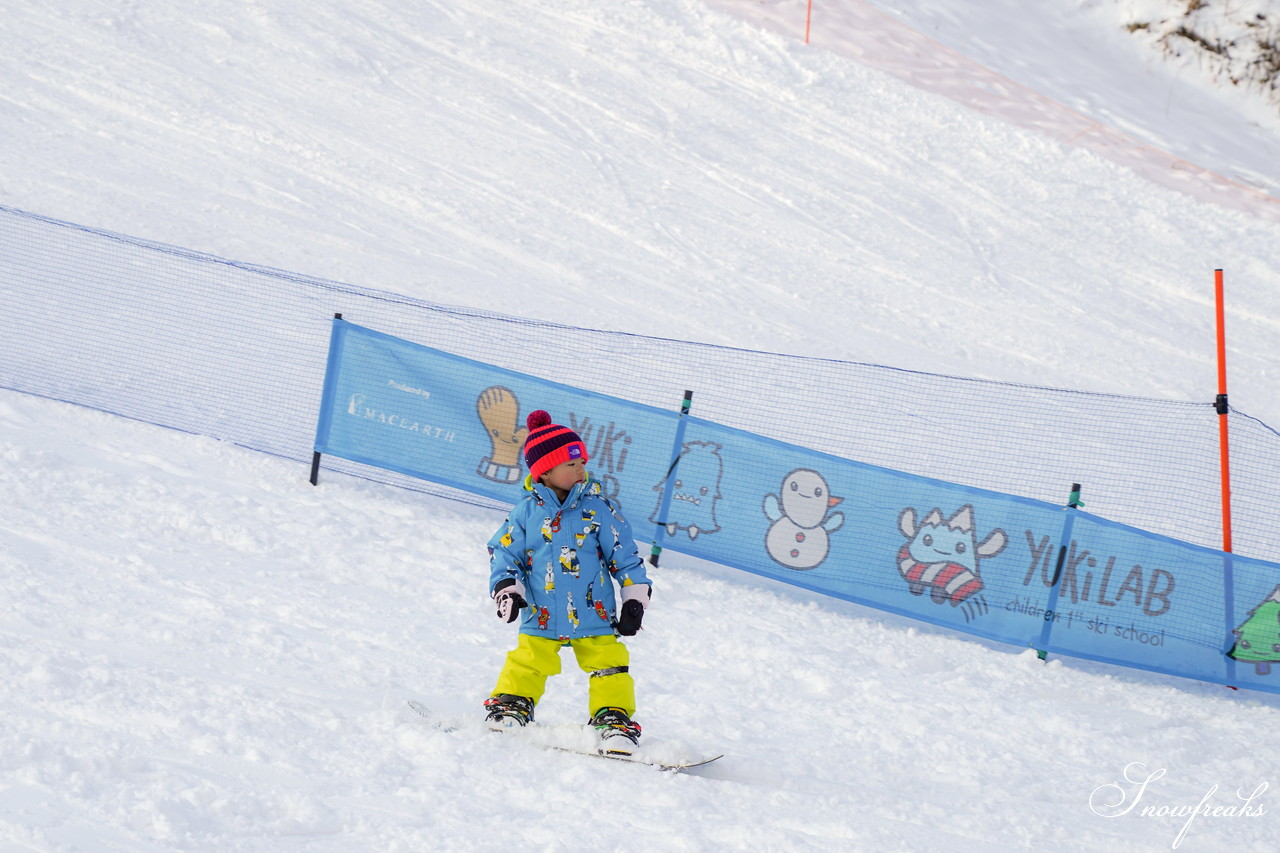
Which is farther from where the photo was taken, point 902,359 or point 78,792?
point 902,359

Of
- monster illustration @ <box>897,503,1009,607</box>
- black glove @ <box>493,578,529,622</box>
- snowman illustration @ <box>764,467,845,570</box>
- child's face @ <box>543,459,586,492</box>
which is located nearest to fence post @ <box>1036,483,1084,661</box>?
monster illustration @ <box>897,503,1009,607</box>

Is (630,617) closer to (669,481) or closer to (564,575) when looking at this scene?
(564,575)

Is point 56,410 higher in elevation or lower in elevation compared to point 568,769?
higher

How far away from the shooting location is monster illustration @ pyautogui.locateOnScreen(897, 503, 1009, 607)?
6.69 m

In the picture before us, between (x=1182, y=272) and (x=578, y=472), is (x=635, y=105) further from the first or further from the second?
(x=578, y=472)

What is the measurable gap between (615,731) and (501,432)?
298 centimetres

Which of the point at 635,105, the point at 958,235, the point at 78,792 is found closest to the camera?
the point at 78,792

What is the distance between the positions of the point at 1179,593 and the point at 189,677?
548 centimetres

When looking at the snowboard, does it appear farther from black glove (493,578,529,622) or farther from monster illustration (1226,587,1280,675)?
monster illustration (1226,587,1280,675)

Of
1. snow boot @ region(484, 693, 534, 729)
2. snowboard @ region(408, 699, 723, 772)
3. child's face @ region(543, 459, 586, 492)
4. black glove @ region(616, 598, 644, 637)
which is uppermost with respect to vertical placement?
child's face @ region(543, 459, 586, 492)

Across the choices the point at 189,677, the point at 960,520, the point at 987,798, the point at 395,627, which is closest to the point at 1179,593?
the point at 960,520

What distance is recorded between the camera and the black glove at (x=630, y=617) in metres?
4.37

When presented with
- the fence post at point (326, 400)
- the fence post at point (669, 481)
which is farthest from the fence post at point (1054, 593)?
the fence post at point (326, 400)

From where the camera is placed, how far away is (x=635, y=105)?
1540 centimetres
